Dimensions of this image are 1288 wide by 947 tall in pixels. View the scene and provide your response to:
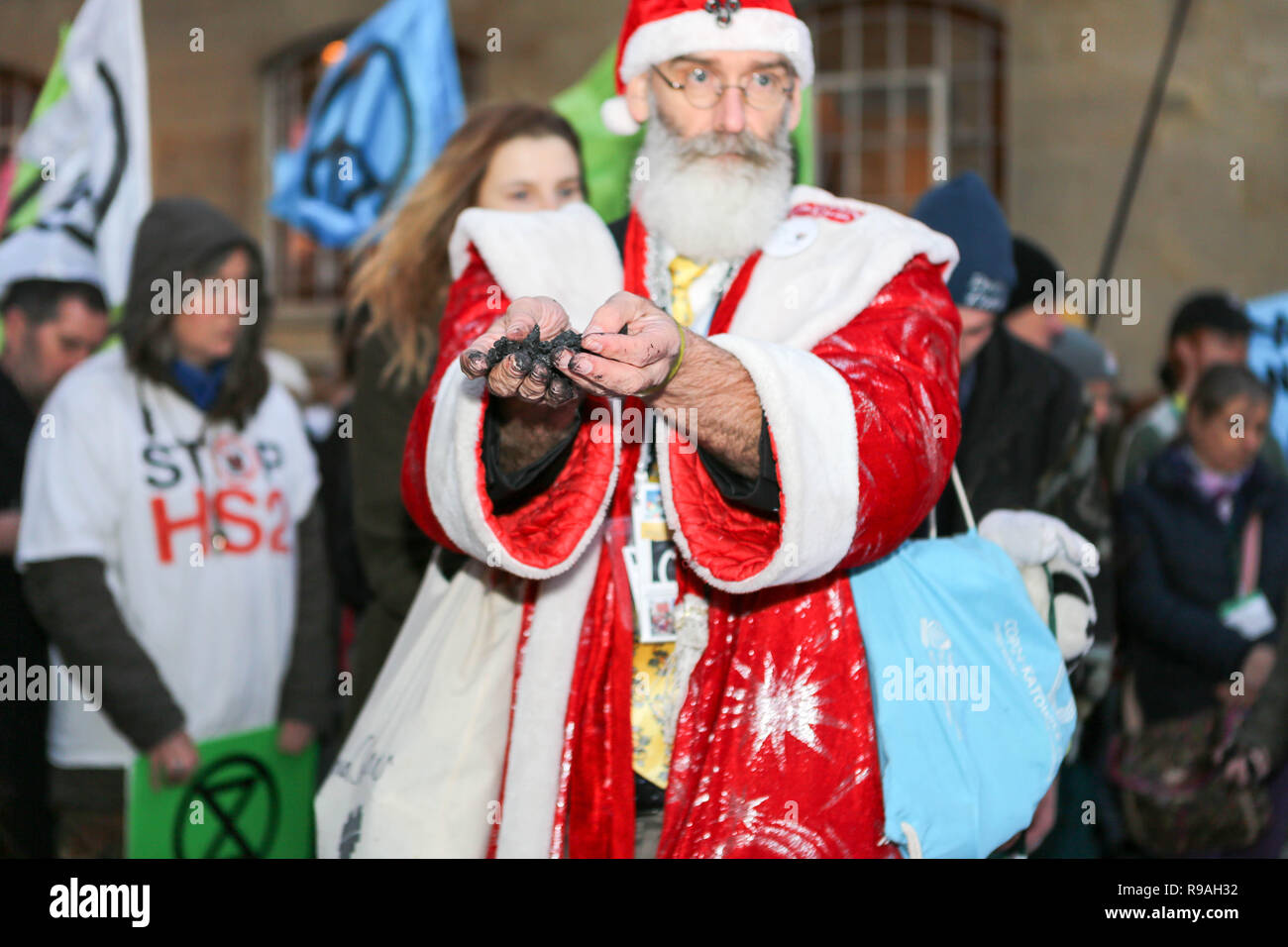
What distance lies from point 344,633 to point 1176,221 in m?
7.32

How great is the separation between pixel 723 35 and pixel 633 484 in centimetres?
74

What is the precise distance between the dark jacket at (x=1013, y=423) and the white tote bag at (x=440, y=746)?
1265 mm

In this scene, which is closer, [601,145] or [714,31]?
[714,31]

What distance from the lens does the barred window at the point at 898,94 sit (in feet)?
35.3

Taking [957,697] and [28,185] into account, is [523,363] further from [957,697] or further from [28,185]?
[28,185]

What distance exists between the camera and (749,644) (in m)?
1.90

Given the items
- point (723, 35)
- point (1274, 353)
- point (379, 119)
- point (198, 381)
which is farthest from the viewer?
point (379, 119)

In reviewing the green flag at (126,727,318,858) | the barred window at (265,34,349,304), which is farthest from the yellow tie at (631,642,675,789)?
the barred window at (265,34,349,304)

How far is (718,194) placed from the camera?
207 cm

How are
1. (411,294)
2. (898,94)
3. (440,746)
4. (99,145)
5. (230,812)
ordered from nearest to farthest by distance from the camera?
(440,746) < (411,294) < (230,812) < (99,145) < (898,94)

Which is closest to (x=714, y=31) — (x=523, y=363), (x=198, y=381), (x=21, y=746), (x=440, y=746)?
(x=523, y=363)

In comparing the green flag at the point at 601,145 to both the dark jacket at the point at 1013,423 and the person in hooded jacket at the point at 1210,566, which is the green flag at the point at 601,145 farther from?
the person in hooded jacket at the point at 1210,566
